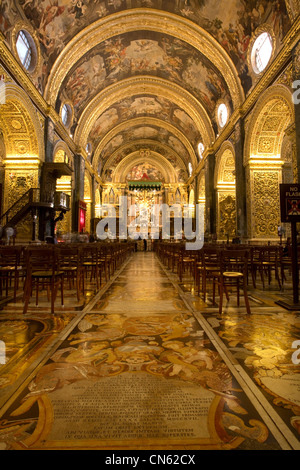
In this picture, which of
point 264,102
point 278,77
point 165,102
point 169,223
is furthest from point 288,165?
point 169,223

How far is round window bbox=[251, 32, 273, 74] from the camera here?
10.1m

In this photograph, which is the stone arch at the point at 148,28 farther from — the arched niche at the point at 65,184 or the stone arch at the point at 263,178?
the arched niche at the point at 65,184

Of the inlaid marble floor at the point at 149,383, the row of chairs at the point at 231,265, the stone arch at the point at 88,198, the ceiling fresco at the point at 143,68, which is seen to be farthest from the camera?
the stone arch at the point at 88,198

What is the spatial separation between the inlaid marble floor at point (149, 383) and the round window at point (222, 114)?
1472 cm

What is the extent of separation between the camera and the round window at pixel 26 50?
33.0 ft

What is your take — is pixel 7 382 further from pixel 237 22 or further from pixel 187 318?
pixel 237 22

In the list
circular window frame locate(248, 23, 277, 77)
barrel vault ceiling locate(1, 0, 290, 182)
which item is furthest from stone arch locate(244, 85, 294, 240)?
barrel vault ceiling locate(1, 0, 290, 182)

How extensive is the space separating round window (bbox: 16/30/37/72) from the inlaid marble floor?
10.9 meters

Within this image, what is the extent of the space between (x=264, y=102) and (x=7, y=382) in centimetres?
1189

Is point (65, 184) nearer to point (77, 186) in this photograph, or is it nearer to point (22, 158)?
point (77, 186)

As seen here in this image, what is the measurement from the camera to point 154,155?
30.0m

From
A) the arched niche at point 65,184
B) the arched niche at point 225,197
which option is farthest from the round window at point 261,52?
the arched niche at point 65,184

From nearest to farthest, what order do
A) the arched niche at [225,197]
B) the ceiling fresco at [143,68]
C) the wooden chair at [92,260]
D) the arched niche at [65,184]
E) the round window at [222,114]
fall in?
the wooden chair at [92,260] → the ceiling fresco at [143,68] → the round window at [222,114] → the arched niche at [65,184] → the arched niche at [225,197]

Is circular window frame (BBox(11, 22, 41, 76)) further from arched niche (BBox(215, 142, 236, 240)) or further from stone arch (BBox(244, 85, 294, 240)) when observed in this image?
arched niche (BBox(215, 142, 236, 240))
